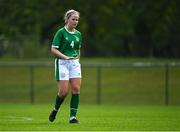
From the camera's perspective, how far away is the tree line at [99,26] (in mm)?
47125

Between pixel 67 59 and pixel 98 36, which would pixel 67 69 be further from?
pixel 98 36

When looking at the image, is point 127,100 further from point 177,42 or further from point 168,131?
point 168,131

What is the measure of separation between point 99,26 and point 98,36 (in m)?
0.69

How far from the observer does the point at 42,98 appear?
1374 inches

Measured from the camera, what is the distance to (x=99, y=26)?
52.0 meters

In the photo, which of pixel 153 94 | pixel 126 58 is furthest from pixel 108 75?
pixel 126 58

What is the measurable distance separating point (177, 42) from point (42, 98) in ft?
45.7

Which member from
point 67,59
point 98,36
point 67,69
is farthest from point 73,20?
point 98,36

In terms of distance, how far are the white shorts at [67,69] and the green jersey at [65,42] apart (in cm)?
17

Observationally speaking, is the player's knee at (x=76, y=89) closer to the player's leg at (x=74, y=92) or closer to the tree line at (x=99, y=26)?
the player's leg at (x=74, y=92)

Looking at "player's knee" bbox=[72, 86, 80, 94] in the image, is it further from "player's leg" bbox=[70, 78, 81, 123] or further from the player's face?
the player's face

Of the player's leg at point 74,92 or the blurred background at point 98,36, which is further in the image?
the blurred background at point 98,36

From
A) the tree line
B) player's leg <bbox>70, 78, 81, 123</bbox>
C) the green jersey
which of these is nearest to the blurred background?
the tree line

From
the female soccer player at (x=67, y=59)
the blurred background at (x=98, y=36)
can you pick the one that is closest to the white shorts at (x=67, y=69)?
the female soccer player at (x=67, y=59)
